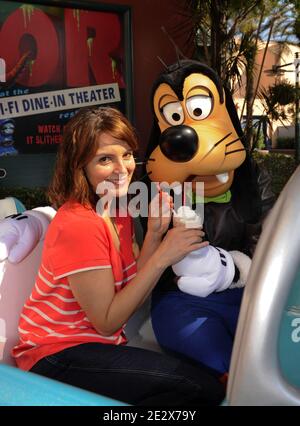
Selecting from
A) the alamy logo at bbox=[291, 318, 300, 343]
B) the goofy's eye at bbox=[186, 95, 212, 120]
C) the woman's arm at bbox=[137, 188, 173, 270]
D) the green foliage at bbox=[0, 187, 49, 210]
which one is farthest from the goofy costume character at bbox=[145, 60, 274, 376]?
the green foliage at bbox=[0, 187, 49, 210]

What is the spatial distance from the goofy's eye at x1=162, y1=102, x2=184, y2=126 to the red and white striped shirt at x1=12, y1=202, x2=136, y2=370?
2.25ft

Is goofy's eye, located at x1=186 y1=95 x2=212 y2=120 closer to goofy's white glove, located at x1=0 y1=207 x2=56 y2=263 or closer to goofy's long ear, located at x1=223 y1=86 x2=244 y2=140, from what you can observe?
goofy's long ear, located at x1=223 y1=86 x2=244 y2=140

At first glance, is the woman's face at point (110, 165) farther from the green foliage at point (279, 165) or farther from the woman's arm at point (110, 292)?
the green foliage at point (279, 165)

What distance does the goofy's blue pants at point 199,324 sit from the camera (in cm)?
139

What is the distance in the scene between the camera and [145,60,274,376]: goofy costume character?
5.26 ft

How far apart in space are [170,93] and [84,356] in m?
1.05

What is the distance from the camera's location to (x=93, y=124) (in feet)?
4.31

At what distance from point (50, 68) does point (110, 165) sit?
3.82 meters

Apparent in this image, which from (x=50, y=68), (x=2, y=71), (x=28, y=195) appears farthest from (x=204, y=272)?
(x=50, y=68)

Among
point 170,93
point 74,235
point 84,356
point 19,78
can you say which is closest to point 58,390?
point 84,356

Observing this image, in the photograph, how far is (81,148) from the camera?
130 cm

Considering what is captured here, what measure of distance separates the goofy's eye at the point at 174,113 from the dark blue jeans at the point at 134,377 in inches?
36.7

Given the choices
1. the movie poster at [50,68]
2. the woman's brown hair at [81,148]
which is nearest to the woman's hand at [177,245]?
the woman's brown hair at [81,148]
